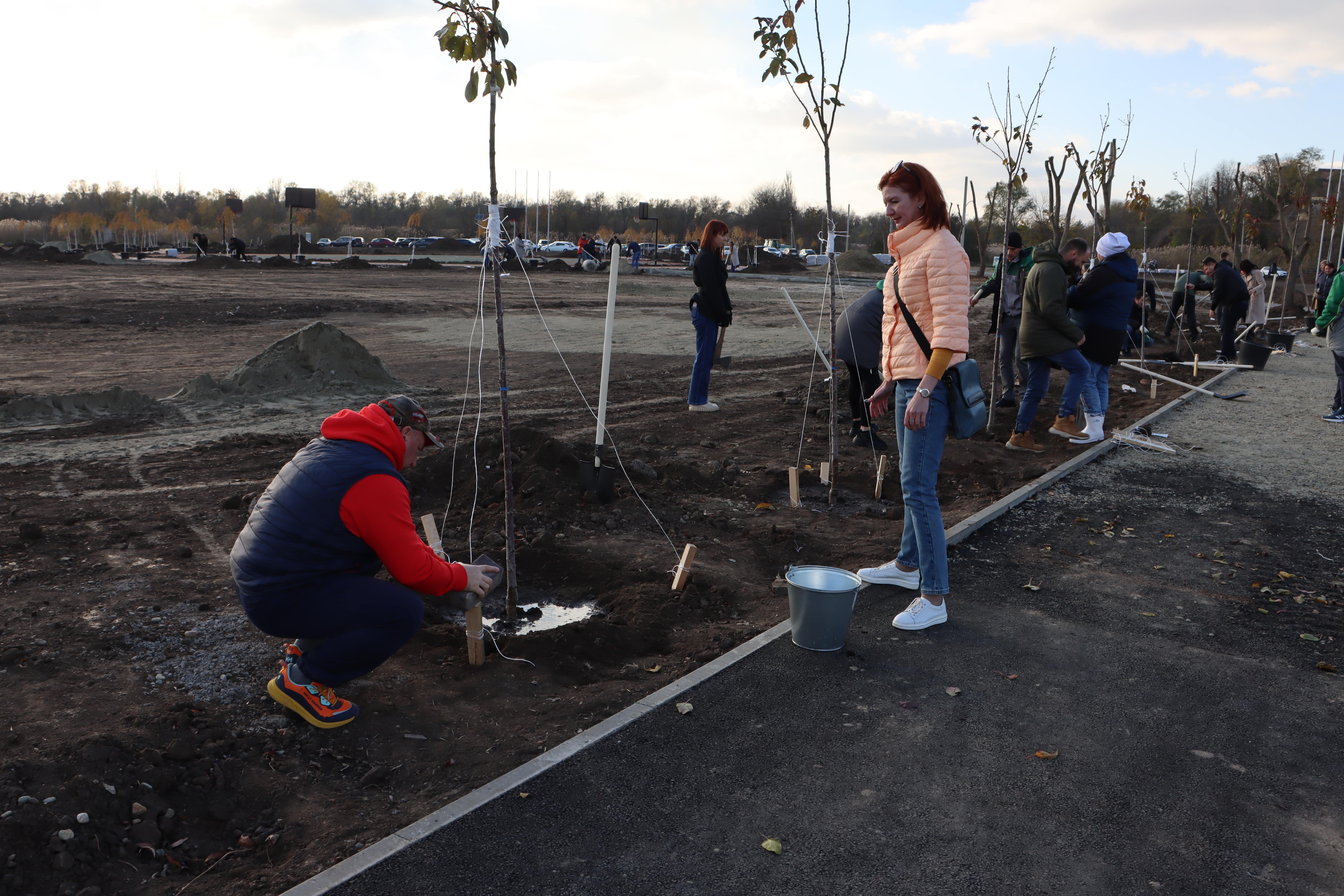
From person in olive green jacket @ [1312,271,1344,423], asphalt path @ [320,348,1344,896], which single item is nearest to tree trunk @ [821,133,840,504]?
asphalt path @ [320,348,1344,896]

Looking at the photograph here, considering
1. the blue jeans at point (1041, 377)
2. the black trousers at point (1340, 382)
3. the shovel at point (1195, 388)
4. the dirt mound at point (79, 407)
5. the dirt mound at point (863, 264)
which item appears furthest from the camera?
the dirt mound at point (863, 264)

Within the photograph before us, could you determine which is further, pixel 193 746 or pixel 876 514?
pixel 876 514

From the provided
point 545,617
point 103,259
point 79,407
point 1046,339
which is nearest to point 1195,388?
point 1046,339

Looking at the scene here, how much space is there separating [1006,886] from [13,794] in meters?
3.20

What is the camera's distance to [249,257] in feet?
145

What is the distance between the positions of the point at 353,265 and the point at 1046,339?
116ft

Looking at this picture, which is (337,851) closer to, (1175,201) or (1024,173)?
(1024,173)

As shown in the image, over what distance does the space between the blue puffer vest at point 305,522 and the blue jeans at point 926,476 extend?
239 cm

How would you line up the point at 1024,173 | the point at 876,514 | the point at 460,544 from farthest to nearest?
1. the point at 1024,173
2. the point at 876,514
3. the point at 460,544

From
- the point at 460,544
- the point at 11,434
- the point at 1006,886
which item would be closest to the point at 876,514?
the point at 460,544

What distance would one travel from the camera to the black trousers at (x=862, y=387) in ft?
28.3

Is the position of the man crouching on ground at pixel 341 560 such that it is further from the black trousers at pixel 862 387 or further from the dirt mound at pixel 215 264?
the dirt mound at pixel 215 264

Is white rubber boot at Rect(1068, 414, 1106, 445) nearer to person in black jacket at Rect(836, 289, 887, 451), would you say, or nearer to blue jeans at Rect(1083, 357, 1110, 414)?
blue jeans at Rect(1083, 357, 1110, 414)

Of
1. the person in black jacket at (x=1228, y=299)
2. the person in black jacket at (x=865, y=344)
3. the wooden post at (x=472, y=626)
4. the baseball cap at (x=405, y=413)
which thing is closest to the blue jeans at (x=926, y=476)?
the wooden post at (x=472, y=626)
